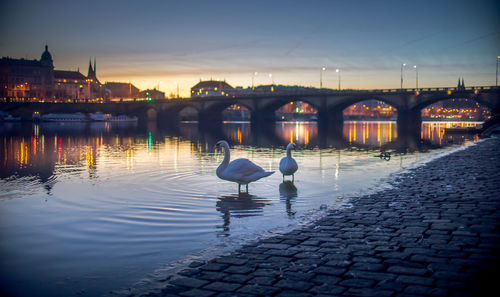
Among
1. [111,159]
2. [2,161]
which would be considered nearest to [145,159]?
[111,159]

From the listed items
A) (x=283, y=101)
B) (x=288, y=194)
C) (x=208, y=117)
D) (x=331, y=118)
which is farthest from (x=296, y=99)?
(x=288, y=194)

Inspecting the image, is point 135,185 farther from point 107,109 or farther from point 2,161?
point 107,109

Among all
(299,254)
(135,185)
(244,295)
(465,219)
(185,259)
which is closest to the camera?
(244,295)

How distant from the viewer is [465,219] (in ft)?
23.7

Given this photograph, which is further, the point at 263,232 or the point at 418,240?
the point at 263,232

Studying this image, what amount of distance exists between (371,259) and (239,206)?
4.84m

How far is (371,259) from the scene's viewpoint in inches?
211

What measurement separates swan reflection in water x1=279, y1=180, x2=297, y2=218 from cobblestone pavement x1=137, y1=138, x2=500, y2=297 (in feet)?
4.08

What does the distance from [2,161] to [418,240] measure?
19938mm

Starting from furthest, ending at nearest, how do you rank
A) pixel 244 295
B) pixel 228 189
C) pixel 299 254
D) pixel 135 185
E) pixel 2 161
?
pixel 2 161, pixel 135 185, pixel 228 189, pixel 299 254, pixel 244 295

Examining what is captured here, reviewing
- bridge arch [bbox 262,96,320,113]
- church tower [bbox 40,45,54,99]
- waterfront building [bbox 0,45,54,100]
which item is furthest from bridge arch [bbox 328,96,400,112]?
church tower [bbox 40,45,54,99]

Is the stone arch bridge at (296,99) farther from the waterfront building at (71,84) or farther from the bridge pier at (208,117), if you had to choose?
the waterfront building at (71,84)

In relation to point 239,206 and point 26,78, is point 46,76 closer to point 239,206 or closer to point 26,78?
point 26,78

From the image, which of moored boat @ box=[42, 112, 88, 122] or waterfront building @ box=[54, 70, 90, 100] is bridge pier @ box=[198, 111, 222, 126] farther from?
waterfront building @ box=[54, 70, 90, 100]
